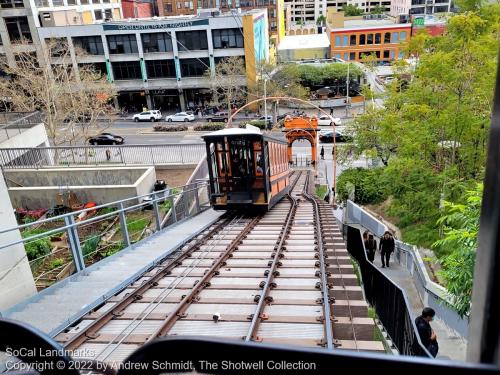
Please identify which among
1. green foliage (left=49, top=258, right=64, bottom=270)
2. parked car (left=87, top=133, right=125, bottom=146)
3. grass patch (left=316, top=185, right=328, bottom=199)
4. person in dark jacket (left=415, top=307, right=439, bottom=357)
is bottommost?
grass patch (left=316, top=185, right=328, bottom=199)

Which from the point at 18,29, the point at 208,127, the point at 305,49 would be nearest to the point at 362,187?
the point at 208,127

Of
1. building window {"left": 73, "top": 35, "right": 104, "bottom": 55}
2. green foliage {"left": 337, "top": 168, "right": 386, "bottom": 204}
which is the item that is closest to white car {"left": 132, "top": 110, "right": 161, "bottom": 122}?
building window {"left": 73, "top": 35, "right": 104, "bottom": 55}

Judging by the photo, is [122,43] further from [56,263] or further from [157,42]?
[56,263]

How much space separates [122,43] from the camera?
4478 cm

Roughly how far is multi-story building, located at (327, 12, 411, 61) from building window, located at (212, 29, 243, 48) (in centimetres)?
1970

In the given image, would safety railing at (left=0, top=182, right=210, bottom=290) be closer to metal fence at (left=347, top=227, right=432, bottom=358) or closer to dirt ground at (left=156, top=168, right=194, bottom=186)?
dirt ground at (left=156, top=168, right=194, bottom=186)

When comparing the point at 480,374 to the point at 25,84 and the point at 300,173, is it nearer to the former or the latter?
the point at 300,173

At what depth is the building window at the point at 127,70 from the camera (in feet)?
151

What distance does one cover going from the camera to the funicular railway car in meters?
12.7

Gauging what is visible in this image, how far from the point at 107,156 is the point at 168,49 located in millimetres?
24605

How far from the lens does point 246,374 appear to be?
94cm

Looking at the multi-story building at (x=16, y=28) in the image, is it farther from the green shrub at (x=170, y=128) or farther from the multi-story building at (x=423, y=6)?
the multi-story building at (x=423, y=6)

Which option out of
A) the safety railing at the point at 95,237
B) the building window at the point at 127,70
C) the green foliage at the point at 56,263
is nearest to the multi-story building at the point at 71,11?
the building window at the point at 127,70

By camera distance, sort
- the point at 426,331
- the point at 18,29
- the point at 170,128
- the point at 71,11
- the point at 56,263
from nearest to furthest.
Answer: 1. the point at 426,331
2. the point at 56,263
3. the point at 170,128
4. the point at 18,29
5. the point at 71,11
